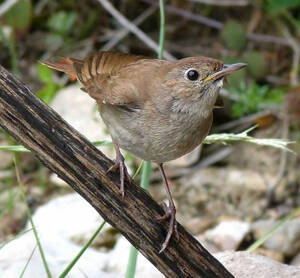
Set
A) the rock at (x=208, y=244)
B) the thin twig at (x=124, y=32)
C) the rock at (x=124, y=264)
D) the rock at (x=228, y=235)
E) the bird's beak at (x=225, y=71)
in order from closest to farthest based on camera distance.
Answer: the bird's beak at (x=225, y=71) → the rock at (x=124, y=264) → the rock at (x=208, y=244) → the rock at (x=228, y=235) → the thin twig at (x=124, y=32)

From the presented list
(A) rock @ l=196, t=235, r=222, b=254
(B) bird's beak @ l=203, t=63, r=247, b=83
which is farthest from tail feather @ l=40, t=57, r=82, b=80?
(A) rock @ l=196, t=235, r=222, b=254

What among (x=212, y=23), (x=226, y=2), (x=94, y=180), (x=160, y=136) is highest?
(x=226, y=2)

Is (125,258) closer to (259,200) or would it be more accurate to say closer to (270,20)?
(259,200)

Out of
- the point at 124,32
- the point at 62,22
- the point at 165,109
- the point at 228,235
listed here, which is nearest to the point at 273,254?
the point at 228,235

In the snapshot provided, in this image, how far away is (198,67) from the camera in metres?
3.10

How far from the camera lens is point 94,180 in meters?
2.80

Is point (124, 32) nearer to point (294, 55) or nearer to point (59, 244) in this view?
point (294, 55)

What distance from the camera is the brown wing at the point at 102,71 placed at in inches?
129

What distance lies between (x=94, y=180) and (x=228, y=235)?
1.96 meters

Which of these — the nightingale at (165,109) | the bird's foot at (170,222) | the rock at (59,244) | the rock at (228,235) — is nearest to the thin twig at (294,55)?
the rock at (228,235)

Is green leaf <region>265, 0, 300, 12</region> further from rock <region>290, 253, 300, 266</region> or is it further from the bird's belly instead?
the bird's belly

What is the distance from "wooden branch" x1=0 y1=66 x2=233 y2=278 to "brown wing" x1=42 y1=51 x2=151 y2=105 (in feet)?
1.65

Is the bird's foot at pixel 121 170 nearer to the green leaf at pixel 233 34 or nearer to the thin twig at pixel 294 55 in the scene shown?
the green leaf at pixel 233 34

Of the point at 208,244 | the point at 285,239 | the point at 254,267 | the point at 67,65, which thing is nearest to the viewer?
the point at 254,267
